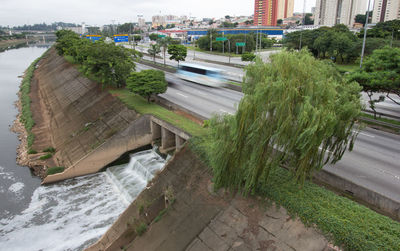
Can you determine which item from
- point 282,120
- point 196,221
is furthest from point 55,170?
point 282,120

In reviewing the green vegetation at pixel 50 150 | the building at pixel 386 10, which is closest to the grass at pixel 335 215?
the green vegetation at pixel 50 150

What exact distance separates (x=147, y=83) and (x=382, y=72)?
23.8 meters

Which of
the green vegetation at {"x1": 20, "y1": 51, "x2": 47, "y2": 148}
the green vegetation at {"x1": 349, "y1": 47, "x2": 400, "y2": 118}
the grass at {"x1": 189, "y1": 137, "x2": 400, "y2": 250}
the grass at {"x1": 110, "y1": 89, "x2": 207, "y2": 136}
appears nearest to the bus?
the grass at {"x1": 110, "y1": 89, "x2": 207, "y2": 136}

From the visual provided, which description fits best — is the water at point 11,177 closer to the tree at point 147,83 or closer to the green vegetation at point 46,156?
the green vegetation at point 46,156

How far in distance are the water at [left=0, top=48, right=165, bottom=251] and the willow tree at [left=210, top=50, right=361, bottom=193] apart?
13.3m

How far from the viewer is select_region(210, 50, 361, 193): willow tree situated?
1267 cm

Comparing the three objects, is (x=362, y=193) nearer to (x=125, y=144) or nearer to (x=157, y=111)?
(x=157, y=111)

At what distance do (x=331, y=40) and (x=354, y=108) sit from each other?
53224mm

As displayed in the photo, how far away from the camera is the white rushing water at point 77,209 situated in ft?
71.6

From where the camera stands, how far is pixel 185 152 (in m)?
23.1

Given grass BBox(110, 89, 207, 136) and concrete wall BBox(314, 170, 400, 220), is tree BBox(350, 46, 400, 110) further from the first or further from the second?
grass BBox(110, 89, 207, 136)

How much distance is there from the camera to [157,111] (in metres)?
31.8

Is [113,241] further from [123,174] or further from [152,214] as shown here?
[123,174]

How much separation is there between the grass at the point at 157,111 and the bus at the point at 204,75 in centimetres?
1099
